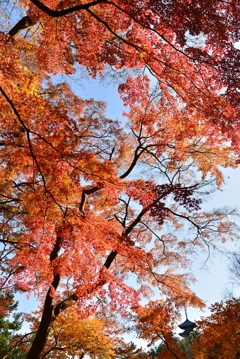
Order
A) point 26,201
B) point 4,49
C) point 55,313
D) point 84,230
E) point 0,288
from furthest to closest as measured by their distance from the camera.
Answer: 1. point 0,288
2. point 26,201
3. point 55,313
4. point 84,230
5. point 4,49

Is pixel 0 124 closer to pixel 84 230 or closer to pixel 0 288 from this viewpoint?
pixel 84 230

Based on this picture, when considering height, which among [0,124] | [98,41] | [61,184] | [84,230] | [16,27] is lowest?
[84,230]

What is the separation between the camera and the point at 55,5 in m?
5.19

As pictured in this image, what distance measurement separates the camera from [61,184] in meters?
5.36

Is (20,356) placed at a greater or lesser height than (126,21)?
lesser

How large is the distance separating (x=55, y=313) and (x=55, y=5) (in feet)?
23.5

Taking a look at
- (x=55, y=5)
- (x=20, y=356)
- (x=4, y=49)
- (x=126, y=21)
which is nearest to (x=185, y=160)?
(x=126, y=21)

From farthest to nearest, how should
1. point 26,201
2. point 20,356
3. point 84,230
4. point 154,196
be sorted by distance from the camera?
point 20,356 → point 26,201 → point 84,230 → point 154,196

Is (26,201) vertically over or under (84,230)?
over

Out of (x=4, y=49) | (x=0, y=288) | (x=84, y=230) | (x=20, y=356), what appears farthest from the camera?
(x=20, y=356)

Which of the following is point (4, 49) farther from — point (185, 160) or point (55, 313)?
point (185, 160)

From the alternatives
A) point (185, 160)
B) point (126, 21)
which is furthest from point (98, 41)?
point (185, 160)

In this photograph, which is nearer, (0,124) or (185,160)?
(0,124)

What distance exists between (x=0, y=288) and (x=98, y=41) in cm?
1128
